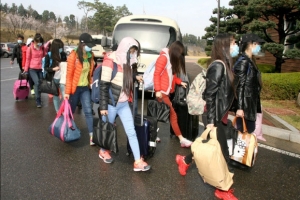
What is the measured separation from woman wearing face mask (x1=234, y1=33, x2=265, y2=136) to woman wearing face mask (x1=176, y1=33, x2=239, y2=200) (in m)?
0.20

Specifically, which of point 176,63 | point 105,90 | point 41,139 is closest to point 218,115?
point 105,90

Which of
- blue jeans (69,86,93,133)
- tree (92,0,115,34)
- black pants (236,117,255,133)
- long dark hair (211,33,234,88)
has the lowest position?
black pants (236,117,255,133)

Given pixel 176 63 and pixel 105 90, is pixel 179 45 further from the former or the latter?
pixel 105 90

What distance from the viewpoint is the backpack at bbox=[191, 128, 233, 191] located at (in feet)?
9.39

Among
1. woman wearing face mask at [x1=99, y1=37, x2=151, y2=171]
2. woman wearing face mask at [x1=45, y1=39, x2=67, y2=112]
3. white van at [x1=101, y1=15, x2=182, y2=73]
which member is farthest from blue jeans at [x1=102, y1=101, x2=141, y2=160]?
white van at [x1=101, y1=15, x2=182, y2=73]

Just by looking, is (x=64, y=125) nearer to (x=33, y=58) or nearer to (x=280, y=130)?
(x=33, y=58)

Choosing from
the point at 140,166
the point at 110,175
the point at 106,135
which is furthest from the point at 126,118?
the point at 110,175

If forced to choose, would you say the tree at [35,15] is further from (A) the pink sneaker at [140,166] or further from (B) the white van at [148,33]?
(A) the pink sneaker at [140,166]

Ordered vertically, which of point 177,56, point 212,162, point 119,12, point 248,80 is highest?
point 119,12

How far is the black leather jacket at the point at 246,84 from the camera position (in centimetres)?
336

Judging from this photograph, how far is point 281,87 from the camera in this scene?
28.3ft

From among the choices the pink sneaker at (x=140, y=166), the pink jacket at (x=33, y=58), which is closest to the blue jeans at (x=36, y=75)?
the pink jacket at (x=33, y=58)

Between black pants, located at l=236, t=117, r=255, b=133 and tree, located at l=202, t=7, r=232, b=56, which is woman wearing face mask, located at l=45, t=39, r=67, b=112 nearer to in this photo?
black pants, located at l=236, t=117, r=255, b=133

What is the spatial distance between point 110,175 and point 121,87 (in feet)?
3.71
